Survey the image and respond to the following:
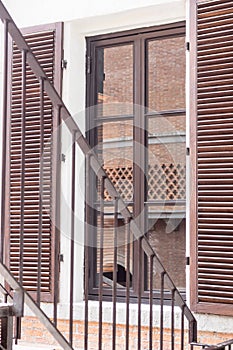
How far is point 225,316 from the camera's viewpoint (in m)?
3.61

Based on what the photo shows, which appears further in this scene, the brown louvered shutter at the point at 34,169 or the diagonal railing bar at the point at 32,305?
the brown louvered shutter at the point at 34,169

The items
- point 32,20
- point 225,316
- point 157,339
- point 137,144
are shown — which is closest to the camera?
point 225,316

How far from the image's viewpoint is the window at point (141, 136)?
4.12 meters

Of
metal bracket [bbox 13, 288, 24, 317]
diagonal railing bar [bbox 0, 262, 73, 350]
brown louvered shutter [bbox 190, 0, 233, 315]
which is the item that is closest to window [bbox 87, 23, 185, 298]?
brown louvered shutter [bbox 190, 0, 233, 315]

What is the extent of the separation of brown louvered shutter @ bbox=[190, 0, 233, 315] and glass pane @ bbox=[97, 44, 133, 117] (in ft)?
2.14

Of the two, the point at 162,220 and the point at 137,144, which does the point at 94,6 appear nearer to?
the point at 137,144


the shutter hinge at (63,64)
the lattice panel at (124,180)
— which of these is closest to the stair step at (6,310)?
the lattice panel at (124,180)

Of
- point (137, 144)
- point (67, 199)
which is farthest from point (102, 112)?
point (67, 199)

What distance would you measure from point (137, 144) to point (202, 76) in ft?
2.35

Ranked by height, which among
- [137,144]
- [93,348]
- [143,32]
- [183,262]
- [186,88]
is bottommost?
[93,348]

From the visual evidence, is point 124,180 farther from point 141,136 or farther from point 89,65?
point 89,65

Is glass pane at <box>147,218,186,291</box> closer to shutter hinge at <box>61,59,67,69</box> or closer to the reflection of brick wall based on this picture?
the reflection of brick wall

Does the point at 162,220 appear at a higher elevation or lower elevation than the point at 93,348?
higher

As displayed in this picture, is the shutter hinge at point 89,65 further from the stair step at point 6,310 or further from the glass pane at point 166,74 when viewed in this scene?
the stair step at point 6,310
